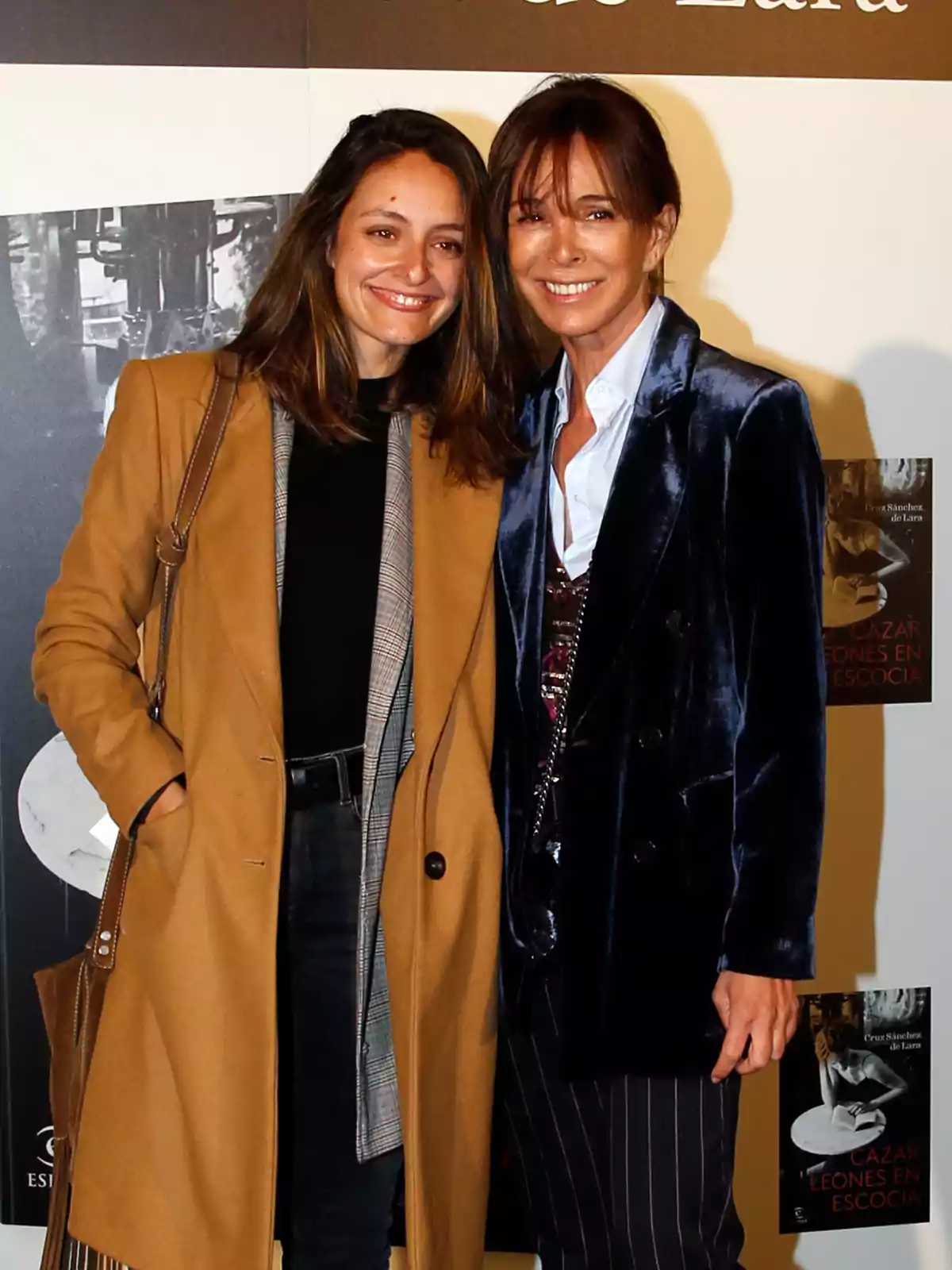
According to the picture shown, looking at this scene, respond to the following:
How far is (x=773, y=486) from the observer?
67.2 inches

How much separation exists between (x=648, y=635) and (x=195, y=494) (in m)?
0.70

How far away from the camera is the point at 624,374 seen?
188cm

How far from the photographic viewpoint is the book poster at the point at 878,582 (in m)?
2.72

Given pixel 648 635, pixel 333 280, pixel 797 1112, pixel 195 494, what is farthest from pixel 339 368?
pixel 797 1112

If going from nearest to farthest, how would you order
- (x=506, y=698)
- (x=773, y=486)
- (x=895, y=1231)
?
1. (x=773, y=486)
2. (x=506, y=698)
3. (x=895, y=1231)

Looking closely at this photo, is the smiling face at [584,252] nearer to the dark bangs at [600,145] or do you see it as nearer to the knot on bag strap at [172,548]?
the dark bangs at [600,145]

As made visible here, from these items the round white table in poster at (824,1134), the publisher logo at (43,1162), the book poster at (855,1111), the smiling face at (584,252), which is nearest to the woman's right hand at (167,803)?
the smiling face at (584,252)

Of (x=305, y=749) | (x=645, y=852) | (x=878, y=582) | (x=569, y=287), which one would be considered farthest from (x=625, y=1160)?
(x=878, y=582)

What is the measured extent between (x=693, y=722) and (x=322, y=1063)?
0.81 metres

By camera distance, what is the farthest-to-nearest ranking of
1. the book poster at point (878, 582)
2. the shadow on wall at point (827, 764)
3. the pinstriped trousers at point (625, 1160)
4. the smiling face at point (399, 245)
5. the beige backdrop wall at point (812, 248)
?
1. the book poster at point (878, 582)
2. the shadow on wall at point (827, 764)
3. the beige backdrop wall at point (812, 248)
4. the smiling face at point (399, 245)
5. the pinstriped trousers at point (625, 1160)

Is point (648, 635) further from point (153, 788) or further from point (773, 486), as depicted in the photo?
point (153, 788)

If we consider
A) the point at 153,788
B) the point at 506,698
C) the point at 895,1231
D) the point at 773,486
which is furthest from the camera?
the point at 895,1231

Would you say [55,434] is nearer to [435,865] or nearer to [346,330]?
[346,330]

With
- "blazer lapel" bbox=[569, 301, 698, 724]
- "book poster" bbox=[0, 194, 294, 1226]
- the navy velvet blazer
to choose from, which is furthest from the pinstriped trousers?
"book poster" bbox=[0, 194, 294, 1226]
